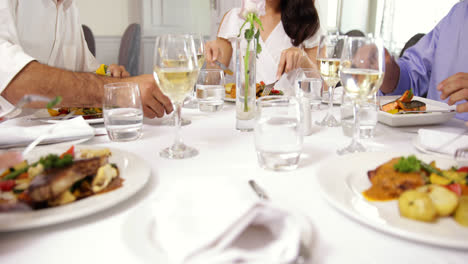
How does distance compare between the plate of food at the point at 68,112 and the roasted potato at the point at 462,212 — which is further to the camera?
the plate of food at the point at 68,112

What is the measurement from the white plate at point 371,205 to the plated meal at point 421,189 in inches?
0.5

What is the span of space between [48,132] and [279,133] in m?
0.58

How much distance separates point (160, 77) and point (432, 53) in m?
1.95

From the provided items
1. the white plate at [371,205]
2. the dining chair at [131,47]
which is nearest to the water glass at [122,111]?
the white plate at [371,205]

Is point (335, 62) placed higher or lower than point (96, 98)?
higher

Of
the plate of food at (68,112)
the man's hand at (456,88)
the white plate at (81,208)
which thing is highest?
the man's hand at (456,88)

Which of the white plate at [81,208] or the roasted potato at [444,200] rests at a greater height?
the roasted potato at [444,200]

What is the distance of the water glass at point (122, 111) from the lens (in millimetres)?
1015

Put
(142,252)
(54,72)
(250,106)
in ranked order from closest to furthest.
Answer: (142,252) < (250,106) < (54,72)

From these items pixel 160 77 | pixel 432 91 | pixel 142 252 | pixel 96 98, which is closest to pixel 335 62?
pixel 160 77

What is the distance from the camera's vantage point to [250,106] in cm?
116

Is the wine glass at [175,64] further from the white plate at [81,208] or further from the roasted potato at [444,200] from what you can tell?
the roasted potato at [444,200]

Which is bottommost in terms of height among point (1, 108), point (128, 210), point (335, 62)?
point (128, 210)

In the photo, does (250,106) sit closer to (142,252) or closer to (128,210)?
(128,210)
